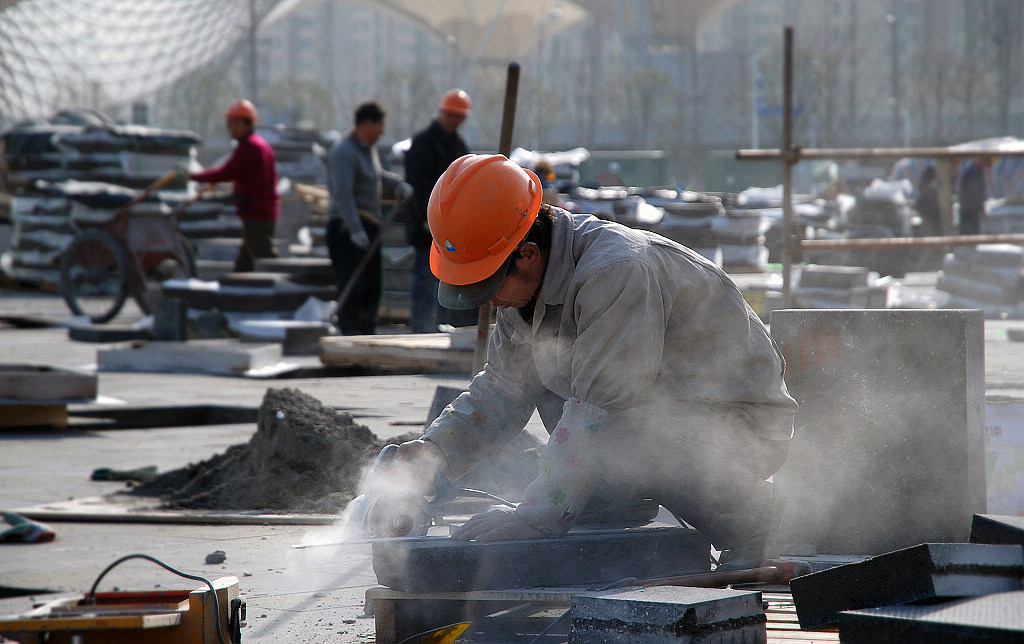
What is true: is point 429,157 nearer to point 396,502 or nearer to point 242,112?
point 242,112

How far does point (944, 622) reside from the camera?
6.74ft

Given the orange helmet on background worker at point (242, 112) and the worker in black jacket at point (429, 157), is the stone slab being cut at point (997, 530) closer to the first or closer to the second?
the worker in black jacket at point (429, 157)

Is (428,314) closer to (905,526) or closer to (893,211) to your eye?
(905,526)

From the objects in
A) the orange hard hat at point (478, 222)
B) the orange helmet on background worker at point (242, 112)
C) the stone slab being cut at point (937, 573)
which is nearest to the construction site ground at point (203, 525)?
the stone slab being cut at point (937, 573)

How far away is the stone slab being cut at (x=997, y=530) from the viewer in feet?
8.09

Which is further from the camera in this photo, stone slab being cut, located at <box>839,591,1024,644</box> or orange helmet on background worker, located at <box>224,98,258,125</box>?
orange helmet on background worker, located at <box>224,98,258,125</box>

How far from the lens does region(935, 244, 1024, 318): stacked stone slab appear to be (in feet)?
39.9

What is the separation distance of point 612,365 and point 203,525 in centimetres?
235

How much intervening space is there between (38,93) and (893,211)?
35.9 meters

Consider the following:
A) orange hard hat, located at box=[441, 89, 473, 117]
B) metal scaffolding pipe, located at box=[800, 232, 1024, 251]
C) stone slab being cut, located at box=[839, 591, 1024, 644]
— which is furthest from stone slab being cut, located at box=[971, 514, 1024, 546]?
orange hard hat, located at box=[441, 89, 473, 117]

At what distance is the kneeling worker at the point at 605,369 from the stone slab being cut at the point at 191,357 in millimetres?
6083

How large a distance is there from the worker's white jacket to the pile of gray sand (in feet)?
3.75

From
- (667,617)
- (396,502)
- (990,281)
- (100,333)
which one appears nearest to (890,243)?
(990,281)

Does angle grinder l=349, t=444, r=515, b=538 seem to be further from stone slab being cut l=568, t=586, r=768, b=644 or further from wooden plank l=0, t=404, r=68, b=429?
wooden plank l=0, t=404, r=68, b=429
